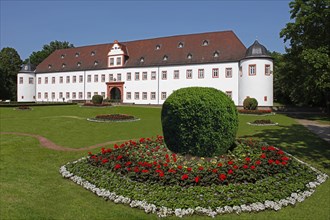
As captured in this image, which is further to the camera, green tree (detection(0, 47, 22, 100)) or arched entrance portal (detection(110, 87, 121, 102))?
green tree (detection(0, 47, 22, 100))

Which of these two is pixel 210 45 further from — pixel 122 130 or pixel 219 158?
pixel 219 158

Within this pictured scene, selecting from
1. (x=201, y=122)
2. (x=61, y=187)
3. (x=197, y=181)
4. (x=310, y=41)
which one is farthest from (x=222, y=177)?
(x=310, y=41)

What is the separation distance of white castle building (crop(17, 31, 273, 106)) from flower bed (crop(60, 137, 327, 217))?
37482 millimetres

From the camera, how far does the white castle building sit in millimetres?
45688

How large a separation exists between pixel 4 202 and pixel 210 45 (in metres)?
48.5

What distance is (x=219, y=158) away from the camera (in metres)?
10.2

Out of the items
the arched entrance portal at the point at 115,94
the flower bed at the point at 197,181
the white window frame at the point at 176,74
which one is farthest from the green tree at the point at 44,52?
the flower bed at the point at 197,181

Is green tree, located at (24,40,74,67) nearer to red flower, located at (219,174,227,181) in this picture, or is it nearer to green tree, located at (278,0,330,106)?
green tree, located at (278,0,330,106)

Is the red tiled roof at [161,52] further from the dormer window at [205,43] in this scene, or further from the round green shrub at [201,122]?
the round green shrub at [201,122]

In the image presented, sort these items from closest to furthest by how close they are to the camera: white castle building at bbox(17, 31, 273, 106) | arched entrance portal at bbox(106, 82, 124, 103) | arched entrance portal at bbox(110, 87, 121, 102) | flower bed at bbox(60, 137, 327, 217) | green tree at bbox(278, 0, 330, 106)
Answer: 1. flower bed at bbox(60, 137, 327, 217)
2. green tree at bbox(278, 0, 330, 106)
3. white castle building at bbox(17, 31, 273, 106)
4. arched entrance portal at bbox(106, 82, 124, 103)
5. arched entrance portal at bbox(110, 87, 121, 102)

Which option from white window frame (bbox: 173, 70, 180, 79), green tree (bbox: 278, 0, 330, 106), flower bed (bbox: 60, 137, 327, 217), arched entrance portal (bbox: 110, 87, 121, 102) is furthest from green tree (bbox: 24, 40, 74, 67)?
flower bed (bbox: 60, 137, 327, 217)

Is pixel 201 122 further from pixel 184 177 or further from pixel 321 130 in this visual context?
pixel 321 130


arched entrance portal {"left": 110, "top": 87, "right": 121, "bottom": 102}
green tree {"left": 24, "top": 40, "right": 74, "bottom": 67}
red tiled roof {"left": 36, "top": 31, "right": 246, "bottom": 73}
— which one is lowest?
arched entrance portal {"left": 110, "top": 87, "right": 121, "bottom": 102}

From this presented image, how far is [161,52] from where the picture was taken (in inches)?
2194
